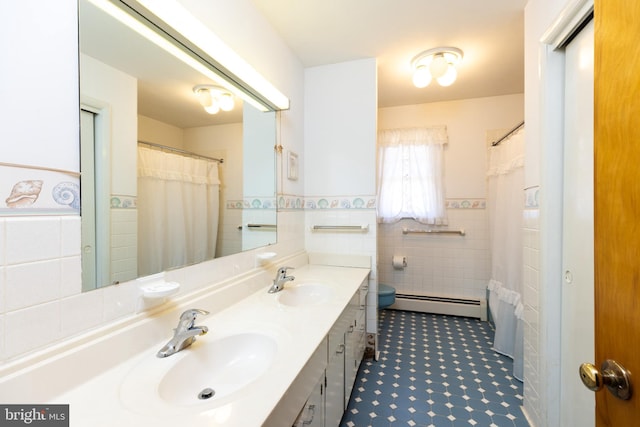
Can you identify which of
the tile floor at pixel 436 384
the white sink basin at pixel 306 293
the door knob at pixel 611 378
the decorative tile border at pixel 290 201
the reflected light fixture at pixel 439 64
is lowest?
the tile floor at pixel 436 384

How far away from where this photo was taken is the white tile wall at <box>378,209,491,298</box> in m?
2.90

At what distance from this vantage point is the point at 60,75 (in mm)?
676

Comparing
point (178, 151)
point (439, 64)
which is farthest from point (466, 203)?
point (178, 151)

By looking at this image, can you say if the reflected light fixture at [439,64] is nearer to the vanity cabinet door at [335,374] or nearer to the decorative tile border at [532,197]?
the decorative tile border at [532,197]

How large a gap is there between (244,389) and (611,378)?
2.66ft

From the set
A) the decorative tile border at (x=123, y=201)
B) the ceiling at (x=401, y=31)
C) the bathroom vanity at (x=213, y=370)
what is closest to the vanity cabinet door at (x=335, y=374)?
the bathroom vanity at (x=213, y=370)

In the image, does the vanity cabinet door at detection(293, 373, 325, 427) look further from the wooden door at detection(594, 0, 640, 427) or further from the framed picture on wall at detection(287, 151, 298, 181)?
the framed picture on wall at detection(287, 151, 298, 181)

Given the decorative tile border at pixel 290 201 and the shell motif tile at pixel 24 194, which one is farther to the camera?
the decorative tile border at pixel 290 201

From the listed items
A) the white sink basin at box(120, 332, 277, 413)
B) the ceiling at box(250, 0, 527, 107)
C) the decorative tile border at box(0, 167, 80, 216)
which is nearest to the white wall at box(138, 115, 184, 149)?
the decorative tile border at box(0, 167, 80, 216)

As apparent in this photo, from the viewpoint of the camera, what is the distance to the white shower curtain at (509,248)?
6.28ft

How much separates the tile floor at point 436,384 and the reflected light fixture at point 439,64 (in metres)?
2.24

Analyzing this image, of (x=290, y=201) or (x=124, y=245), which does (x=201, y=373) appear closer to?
(x=124, y=245)

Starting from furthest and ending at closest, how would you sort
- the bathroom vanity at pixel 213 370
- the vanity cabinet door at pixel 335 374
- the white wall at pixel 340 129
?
the white wall at pixel 340 129 < the vanity cabinet door at pixel 335 374 < the bathroom vanity at pixel 213 370

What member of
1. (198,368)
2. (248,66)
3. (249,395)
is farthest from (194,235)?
(248,66)
